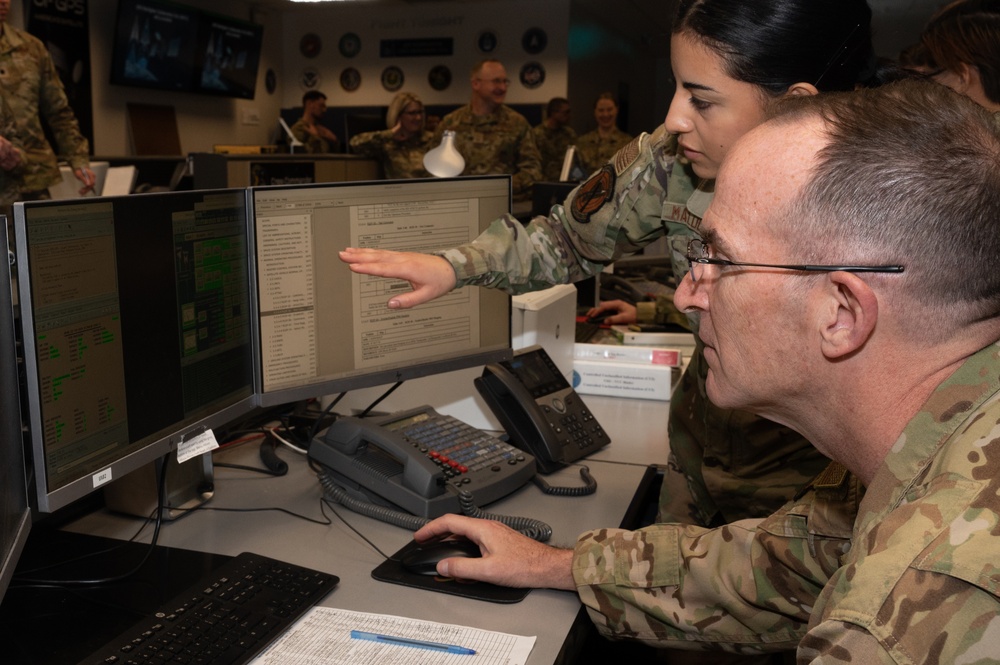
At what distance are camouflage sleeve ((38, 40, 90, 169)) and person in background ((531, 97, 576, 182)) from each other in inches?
166

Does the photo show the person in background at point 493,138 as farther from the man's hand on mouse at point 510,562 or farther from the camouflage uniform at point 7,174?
the man's hand on mouse at point 510,562

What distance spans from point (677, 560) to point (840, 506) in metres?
0.21

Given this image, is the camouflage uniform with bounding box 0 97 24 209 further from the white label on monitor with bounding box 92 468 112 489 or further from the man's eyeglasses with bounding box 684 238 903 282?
the man's eyeglasses with bounding box 684 238 903 282

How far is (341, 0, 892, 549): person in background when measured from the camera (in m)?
1.25

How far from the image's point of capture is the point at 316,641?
3.24 ft

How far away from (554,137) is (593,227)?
675 cm

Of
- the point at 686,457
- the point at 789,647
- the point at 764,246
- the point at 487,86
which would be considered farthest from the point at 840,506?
the point at 487,86

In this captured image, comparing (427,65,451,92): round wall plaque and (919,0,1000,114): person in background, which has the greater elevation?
(427,65,451,92): round wall plaque

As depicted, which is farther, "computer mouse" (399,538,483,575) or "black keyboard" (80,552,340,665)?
"computer mouse" (399,538,483,575)

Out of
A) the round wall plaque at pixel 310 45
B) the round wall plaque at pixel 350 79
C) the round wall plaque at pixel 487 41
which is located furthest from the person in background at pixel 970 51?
the round wall plaque at pixel 310 45

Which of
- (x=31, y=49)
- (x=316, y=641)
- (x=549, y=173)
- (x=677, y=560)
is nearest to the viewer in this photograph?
(x=316, y=641)

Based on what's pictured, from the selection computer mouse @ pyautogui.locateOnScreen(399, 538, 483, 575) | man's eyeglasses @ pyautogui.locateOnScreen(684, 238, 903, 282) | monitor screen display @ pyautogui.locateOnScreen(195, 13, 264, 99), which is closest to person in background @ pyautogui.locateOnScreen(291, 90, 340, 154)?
monitor screen display @ pyautogui.locateOnScreen(195, 13, 264, 99)

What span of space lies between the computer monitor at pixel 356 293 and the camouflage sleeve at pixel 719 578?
538mm

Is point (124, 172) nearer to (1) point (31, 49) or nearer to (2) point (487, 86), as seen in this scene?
(1) point (31, 49)
